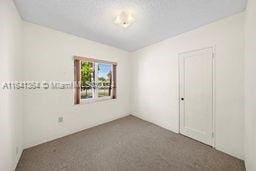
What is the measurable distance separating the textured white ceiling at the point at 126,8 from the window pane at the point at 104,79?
1.14 metres

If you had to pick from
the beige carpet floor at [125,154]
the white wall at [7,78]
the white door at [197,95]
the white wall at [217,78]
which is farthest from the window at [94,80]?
the white door at [197,95]

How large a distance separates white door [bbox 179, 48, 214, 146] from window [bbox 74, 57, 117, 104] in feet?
6.93

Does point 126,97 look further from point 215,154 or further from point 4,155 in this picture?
point 4,155

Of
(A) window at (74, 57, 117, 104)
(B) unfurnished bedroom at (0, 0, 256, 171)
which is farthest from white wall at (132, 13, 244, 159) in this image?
(A) window at (74, 57, 117, 104)

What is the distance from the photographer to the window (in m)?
3.04

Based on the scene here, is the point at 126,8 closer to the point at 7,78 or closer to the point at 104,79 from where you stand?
the point at 7,78

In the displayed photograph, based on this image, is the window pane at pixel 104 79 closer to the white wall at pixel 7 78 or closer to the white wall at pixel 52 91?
the white wall at pixel 52 91

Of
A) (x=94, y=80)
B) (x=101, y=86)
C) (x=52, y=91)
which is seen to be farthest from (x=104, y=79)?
(x=52, y=91)

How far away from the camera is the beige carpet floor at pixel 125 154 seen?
1.82 meters

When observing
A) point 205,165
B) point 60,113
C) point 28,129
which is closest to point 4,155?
point 28,129

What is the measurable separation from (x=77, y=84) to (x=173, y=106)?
2.48 metres

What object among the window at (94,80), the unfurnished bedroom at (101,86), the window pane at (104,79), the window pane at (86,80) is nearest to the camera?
the unfurnished bedroom at (101,86)

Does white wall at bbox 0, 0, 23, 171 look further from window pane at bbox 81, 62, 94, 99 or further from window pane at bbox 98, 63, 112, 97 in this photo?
window pane at bbox 98, 63, 112, 97

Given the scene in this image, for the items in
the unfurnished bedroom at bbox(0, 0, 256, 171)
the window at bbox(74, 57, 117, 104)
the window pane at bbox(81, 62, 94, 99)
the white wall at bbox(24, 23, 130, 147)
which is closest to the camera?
the unfurnished bedroom at bbox(0, 0, 256, 171)
